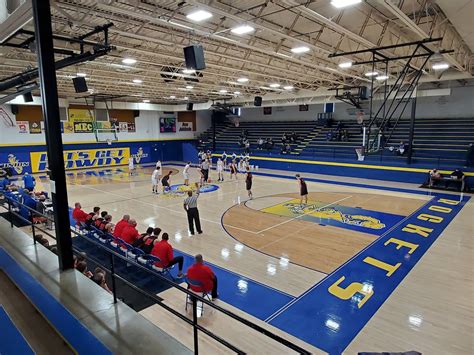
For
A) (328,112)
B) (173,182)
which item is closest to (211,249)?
(173,182)

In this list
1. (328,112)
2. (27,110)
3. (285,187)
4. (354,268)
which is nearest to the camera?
(354,268)

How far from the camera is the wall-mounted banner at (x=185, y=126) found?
32812mm

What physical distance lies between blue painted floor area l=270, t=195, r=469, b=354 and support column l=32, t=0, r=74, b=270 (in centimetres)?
370

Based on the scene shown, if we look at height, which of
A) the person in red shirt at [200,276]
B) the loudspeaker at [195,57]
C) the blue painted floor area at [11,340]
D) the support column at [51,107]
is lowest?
the person in red shirt at [200,276]

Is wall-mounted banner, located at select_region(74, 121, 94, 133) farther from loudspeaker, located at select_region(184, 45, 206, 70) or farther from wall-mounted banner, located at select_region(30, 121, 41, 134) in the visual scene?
loudspeaker, located at select_region(184, 45, 206, 70)

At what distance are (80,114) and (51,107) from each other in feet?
80.3

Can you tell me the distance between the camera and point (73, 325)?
3387 mm

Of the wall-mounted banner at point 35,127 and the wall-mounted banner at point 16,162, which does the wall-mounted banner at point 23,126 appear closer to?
the wall-mounted banner at point 35,127

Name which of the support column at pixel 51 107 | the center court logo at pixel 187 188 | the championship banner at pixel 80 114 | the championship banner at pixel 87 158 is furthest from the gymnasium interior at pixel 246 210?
the championship banner at pixel 80 114

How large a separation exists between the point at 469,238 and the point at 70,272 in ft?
33.9

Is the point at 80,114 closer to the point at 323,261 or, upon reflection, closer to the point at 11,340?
the point at 323,261

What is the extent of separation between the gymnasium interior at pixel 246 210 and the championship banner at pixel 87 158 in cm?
52

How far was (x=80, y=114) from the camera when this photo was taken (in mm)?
25766

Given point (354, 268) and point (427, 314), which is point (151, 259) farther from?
point (427, 314)
